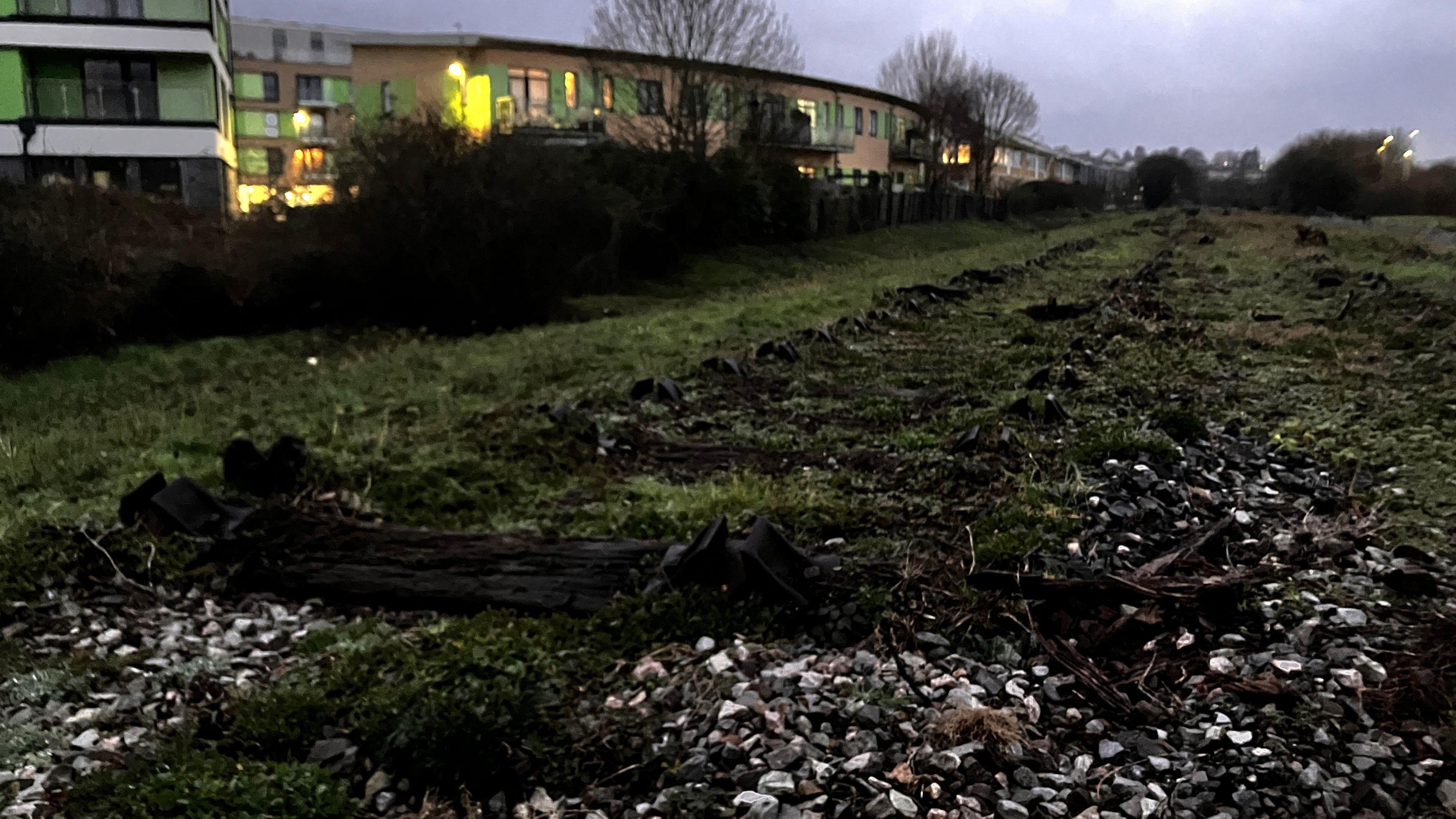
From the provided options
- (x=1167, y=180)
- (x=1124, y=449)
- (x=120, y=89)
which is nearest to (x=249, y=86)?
(x=120, y=89)

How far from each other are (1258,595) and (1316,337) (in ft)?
25.8

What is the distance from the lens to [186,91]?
3241cm

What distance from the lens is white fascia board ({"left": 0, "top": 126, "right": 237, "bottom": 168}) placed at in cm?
3022

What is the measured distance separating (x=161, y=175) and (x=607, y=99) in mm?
14609

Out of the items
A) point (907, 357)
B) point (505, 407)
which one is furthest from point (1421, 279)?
point (505, 407)

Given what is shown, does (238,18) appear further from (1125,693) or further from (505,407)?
(1125,693)

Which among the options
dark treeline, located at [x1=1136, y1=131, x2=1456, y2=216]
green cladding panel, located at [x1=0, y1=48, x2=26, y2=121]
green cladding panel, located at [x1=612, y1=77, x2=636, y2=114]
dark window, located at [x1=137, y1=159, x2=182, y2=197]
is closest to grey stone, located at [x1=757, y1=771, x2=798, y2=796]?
green cladding panel, located at [x1=612, y1=77, x2=636, y2=114]

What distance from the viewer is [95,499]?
17.3 feet

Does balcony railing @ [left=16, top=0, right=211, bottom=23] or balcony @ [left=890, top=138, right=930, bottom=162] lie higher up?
balcony railing @ [left=16, top=0, right=211, bottom=23]

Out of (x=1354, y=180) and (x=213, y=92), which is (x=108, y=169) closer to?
(x=213, y=92)

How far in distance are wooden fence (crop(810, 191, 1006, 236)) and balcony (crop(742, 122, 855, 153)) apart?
300cm

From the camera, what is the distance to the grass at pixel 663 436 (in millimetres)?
3207

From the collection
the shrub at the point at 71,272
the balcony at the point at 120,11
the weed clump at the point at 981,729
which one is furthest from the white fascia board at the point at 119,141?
the weed clump at the point at 981,729

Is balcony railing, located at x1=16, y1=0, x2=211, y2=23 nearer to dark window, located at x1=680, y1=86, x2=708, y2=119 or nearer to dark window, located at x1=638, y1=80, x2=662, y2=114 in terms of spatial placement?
dark window, located at x1=638, y1=80, x2=662, y2=114
